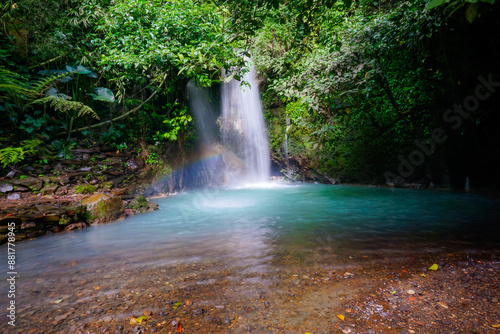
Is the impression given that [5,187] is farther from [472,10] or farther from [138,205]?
[472,10]

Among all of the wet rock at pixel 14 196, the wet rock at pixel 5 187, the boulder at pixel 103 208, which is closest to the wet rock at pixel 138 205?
the boulder at pixel 103 208

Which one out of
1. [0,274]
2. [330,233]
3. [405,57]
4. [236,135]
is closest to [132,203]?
[0,274]

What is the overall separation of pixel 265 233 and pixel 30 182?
20.7ft

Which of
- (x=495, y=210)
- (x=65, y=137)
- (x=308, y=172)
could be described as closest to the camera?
(x=495, y=210)

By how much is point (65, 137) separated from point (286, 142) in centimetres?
948

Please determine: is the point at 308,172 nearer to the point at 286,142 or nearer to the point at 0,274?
the point at 286,142

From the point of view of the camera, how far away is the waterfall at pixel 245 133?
13867 millimetres

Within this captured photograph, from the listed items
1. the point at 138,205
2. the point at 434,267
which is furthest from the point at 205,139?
A: the point at 434,267

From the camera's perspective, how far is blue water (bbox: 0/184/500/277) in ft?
11.4

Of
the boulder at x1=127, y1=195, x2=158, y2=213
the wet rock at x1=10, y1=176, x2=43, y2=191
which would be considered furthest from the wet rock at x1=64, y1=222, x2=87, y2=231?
the wet rock at x1=10, y1=176, x2=43, y2=191

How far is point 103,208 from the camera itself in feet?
19.3

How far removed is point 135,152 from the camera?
8852mm

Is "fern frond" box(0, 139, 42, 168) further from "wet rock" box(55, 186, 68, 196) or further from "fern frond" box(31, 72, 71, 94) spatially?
"fern frond" box(31, 72, 71, 94)

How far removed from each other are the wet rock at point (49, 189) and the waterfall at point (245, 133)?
862 centimetres
